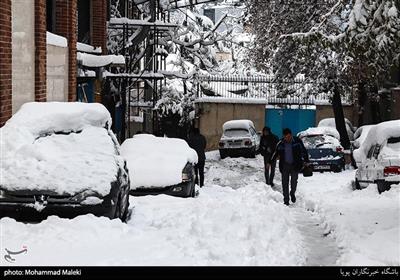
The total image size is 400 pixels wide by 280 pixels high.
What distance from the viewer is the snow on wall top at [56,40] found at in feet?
54.0

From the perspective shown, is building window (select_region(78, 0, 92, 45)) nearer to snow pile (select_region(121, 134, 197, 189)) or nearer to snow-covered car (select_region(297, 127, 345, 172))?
snow pile (select_region(121, 134, 197, 189))

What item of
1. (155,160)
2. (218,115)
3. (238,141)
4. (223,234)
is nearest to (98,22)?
(155,160)

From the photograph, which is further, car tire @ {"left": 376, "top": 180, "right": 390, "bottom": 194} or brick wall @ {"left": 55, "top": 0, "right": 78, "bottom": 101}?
brick wall @ {"left": 55, "top": 0, "right": 78, "bottom": 101}

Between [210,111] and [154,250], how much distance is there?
1098 inches

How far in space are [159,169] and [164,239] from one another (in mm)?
4930

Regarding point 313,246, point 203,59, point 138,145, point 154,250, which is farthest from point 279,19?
point 154,250

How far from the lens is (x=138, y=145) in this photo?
15609 mm

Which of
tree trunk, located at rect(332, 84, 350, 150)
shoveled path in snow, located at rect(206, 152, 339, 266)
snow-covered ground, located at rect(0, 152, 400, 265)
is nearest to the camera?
snow-covered ground, located at rect(0, 152, 400, 265)

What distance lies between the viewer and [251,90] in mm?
37719

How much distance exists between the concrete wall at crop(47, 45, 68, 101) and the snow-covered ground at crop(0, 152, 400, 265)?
16.2 feet

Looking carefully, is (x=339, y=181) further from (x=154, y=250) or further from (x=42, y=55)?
(x=154, y=250)

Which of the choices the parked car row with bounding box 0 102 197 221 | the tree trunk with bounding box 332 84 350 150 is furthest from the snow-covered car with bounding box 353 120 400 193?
the tree trunk with bounding box 332 84 350 150

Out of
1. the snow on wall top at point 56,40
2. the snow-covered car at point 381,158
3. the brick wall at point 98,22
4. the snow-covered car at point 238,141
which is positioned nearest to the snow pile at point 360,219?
the snow-covered car at point 381,158

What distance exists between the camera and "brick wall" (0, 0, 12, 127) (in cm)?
1244
